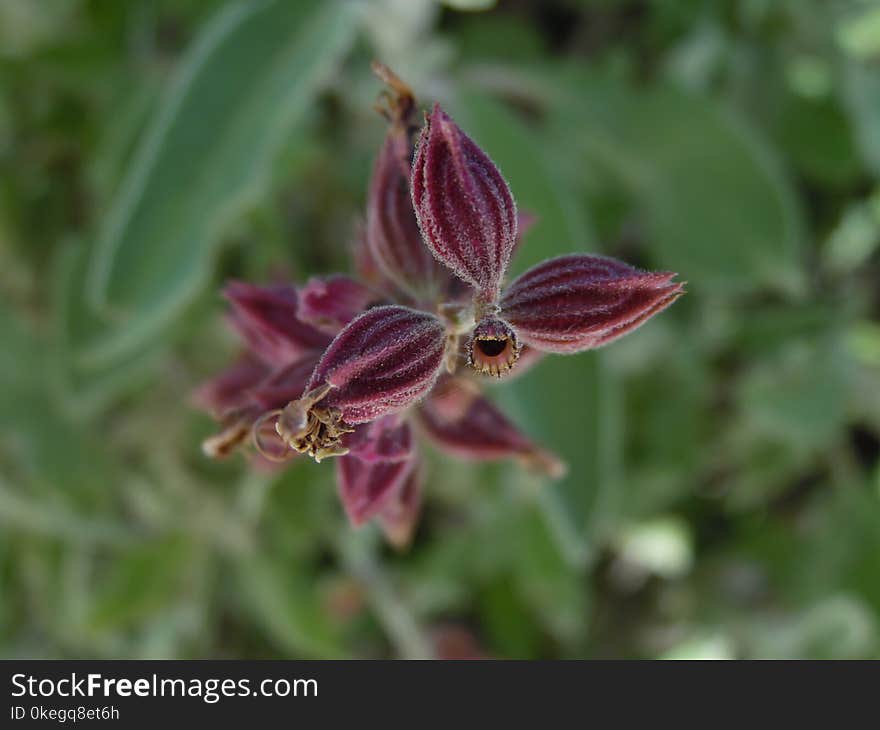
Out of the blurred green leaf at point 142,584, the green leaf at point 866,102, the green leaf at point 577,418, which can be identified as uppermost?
the green leaf at point 866,102

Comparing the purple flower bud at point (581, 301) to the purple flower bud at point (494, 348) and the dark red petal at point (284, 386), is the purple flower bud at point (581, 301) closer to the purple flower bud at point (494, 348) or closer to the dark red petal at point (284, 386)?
the purple flower bud at point (494, 348)

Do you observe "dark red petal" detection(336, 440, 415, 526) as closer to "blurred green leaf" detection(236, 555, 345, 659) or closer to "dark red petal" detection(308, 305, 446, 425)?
"dark red petal" detection(308, 305, 446, 425)

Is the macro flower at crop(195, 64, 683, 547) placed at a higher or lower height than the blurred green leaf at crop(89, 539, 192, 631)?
lower

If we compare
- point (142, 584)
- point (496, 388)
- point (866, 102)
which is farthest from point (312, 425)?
point (866, 102)

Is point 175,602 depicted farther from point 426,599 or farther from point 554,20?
point 554,20

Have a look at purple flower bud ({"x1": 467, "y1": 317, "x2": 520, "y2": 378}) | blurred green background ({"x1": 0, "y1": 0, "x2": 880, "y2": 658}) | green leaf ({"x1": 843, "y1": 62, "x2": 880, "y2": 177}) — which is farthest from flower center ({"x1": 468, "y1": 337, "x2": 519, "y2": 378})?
green leaf ({"x1": 843, "y1": 62, "x2": 880, "y2": 177})

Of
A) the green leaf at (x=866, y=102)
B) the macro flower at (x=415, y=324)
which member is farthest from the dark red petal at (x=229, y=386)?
the green leaf at (x=866, y=102)
